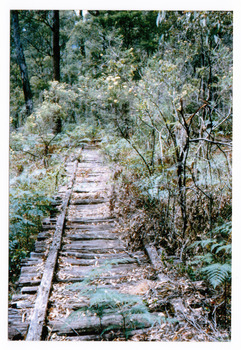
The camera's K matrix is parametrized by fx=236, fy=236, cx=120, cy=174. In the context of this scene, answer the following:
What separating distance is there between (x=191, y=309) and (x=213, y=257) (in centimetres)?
51

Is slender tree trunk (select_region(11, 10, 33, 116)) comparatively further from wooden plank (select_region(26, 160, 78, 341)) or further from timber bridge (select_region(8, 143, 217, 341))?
wooden plank (select_region(26, 160, 78, 341))

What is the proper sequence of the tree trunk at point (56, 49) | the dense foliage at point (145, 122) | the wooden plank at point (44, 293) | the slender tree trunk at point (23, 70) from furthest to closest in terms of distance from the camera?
the tree trunk at point (56, 49), the slender tree trunk at point (23, 70), the dense foliage at point (145, 122), the wooden plank at point (44, 293)

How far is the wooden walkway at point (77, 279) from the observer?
1.86 meters

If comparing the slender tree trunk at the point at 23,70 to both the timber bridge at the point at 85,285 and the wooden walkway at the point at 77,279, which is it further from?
the timber bridge at the point at 85,285

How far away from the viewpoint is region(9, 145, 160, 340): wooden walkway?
73.3 inches

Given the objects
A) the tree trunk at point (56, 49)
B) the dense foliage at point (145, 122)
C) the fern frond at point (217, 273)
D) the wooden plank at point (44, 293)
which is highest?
the tree trunk at point (56, 49)

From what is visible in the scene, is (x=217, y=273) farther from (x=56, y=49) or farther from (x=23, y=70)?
(x=56, y=49)

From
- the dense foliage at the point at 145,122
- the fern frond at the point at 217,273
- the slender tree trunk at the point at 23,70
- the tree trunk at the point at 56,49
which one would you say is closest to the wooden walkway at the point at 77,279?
the dense foliage at the point at 145,122

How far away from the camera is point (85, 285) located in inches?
83.6

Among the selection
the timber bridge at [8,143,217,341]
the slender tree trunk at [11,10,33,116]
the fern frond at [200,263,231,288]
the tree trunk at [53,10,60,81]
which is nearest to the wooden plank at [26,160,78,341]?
the timber bridge at [8,143,217,341]

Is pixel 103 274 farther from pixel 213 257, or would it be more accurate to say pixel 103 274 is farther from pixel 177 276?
pixel 213 257

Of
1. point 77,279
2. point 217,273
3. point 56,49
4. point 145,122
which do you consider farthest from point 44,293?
point 56,49
